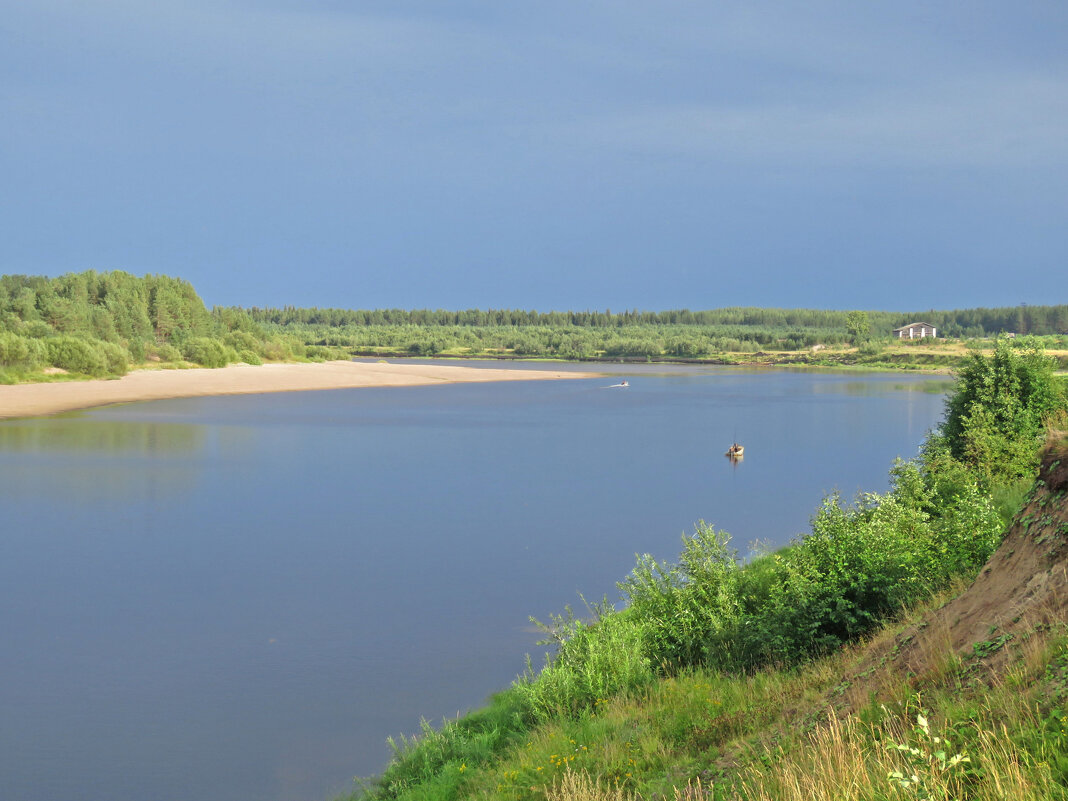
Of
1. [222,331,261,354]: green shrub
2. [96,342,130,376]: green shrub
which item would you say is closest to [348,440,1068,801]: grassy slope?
[96,342,130,376]: green shrub

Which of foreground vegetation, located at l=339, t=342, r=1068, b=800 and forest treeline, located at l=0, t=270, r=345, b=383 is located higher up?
forest treeline, located at l=0, t=270, r=345, b=383

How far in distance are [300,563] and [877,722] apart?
16768 millimetres

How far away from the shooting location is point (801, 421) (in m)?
58.3

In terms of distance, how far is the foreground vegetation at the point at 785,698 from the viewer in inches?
217

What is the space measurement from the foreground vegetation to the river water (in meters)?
2.19

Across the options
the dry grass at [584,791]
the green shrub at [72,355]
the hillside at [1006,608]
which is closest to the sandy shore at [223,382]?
the green shrub at [72,355]

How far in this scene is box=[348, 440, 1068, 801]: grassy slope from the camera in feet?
17.3

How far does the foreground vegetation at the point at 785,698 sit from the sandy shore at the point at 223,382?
50262 mm

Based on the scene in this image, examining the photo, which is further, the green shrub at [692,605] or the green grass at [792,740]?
the green shrub at [692,605]

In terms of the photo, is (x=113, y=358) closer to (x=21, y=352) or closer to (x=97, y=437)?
(x=21, y=352)

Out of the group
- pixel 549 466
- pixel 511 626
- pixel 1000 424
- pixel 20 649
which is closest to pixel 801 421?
pixel 549 466

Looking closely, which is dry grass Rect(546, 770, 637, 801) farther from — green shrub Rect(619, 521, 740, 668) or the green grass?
green shrub Rect(619, 521, 740, 668)

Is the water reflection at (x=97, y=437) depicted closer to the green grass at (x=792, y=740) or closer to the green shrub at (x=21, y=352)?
A: the green shrub at (x=21, y=352)

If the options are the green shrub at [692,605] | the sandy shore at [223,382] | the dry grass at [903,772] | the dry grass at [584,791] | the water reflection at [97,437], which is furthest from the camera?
the sandy shore at [223,382]
